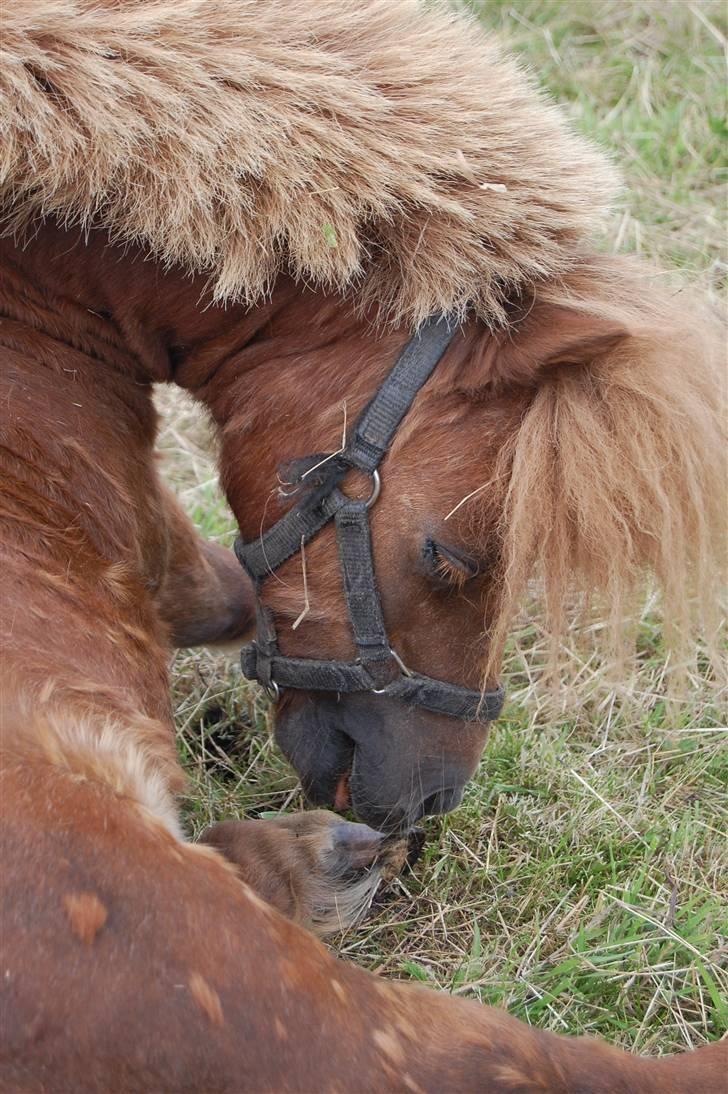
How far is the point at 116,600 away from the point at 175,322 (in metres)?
0.57

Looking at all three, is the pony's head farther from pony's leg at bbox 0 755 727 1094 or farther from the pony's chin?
pony's leg at bbox 0 755 727 1094

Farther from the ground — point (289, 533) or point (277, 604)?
point (289, 533)

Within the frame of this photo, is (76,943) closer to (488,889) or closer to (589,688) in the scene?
(488,889)

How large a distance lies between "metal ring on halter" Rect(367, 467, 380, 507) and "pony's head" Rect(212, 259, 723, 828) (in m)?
0.01

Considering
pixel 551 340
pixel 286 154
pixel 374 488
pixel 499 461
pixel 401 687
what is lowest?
pixel 401 687

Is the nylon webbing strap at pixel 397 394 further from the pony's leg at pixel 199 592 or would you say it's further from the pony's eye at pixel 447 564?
the pony's leg at pixel 199 592

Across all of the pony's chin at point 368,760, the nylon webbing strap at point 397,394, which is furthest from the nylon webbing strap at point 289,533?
the pony's chin at point 368,760

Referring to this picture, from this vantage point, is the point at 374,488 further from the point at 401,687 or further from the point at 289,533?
the point at 401,687

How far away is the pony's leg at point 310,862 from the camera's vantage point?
2477 mm

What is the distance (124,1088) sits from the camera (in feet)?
5.61

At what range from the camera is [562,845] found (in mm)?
2852

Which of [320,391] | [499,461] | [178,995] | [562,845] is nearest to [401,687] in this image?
[499,461]

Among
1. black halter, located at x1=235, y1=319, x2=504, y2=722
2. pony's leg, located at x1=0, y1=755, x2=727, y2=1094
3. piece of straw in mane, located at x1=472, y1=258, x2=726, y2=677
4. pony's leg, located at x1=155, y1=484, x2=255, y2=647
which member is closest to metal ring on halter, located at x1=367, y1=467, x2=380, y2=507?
black halter, located at x1=235, y1=319, x2=504, y2=722

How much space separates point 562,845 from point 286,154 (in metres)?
1.68
